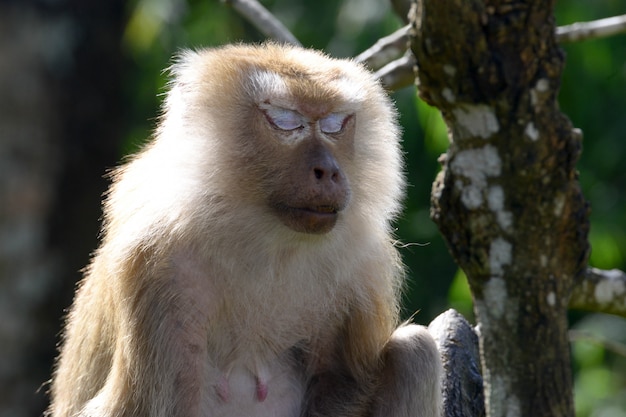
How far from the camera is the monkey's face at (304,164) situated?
4172 mm

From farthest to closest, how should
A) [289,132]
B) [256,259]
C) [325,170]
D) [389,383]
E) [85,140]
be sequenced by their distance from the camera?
[85,140]
[389,383]
[256,259]
[289,132]
[325,170]

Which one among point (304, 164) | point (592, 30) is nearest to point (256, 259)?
point (304, 164)

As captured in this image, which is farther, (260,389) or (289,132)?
(260,389)

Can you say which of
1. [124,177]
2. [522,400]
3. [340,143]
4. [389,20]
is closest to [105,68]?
[389,20]

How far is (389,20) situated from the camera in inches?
344

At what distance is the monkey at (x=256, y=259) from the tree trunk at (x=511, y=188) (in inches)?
47.0

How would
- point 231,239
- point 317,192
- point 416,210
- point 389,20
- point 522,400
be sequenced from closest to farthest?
point 522,400
point 317,192
point 231,239
point 389,20
point 416,210

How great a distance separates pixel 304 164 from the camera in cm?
422

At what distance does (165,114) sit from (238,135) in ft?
1.43

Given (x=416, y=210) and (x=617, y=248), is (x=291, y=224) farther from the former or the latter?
(x=416, y=210)

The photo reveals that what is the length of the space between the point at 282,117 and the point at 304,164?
0.85ft

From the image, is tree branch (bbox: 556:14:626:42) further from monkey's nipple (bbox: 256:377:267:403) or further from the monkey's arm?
monkey's nipple (bbox: 256:377:267:403)

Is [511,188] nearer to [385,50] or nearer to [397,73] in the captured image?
[397,73]

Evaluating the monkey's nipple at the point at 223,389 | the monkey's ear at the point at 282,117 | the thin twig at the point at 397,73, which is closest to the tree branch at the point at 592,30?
the thin twig at the point at 397,73
